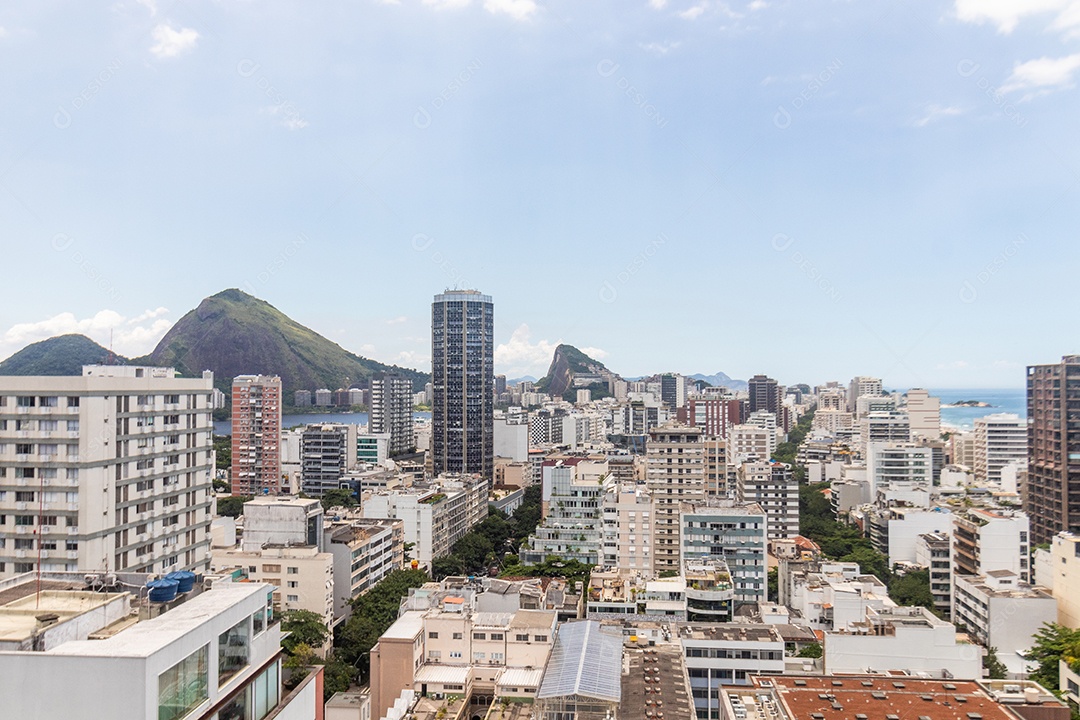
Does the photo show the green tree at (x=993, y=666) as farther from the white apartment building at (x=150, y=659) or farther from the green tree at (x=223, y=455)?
the green tree at (x=223, y=455)

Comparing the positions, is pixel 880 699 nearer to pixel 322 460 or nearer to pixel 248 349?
pixel 322 460

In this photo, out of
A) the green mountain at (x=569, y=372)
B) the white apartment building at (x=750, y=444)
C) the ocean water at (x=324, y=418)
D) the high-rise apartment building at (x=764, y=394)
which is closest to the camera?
the white apartment building at (x=750, y=444)

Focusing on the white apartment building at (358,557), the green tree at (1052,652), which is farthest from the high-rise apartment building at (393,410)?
the green tree at (1052,652)

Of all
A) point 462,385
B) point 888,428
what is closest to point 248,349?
point 462,385

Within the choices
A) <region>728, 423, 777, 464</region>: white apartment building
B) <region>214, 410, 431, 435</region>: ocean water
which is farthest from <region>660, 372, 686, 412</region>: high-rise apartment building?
<region>728, 423, 777, 464</region>: white apartment building

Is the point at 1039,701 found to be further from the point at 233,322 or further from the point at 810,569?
the point at 233,322

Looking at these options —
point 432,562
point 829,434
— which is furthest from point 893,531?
point 829,434
